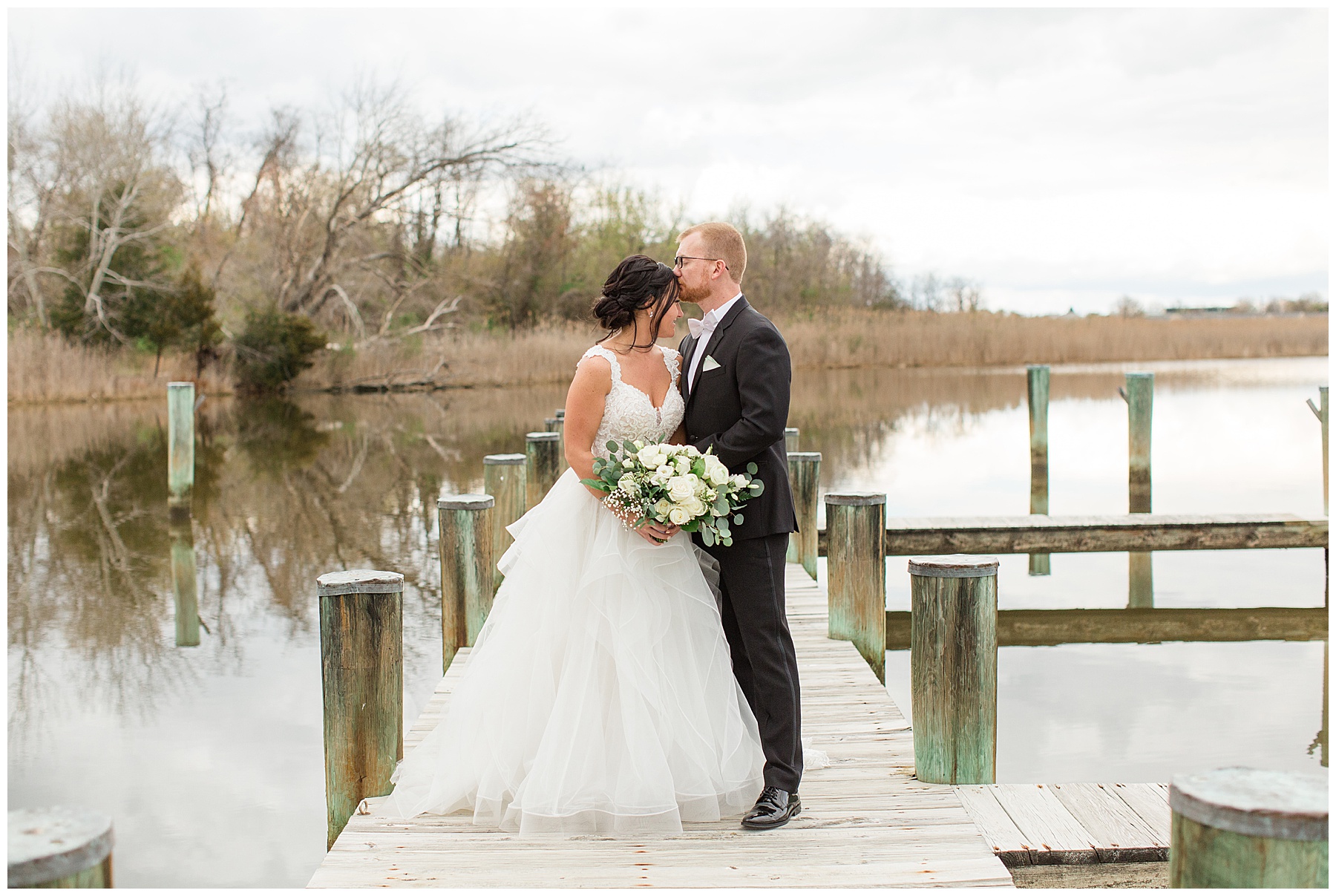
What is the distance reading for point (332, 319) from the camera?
30.7 m

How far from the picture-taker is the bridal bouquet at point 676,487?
3.34 m

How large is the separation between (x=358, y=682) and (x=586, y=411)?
1.23m

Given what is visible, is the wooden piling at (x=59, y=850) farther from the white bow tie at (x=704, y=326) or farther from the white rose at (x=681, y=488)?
the white bow tie at (x=704, y=326)

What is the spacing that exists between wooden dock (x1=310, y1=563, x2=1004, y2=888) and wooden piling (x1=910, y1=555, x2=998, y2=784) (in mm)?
145

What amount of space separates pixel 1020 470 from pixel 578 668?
48.0 ft

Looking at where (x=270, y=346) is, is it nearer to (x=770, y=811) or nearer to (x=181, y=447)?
(x=181, y=447)

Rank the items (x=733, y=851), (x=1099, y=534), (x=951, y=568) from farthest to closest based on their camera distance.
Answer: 1. (x=1099, y=534)
2. (x=951, y=568)
3. (x=733, y=851)

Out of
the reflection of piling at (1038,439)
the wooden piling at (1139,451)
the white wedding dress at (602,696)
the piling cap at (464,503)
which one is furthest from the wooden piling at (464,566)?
the reflection of piling at (1038,439)

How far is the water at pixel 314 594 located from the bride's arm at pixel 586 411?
2712mm

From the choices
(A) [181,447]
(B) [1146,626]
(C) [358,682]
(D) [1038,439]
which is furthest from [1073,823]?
(A) [181,447]

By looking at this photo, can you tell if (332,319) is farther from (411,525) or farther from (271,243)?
(411,525)

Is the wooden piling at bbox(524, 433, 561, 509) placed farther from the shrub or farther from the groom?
the shrub

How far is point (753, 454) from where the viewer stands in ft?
11.4

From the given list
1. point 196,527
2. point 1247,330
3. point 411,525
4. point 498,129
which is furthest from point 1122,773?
point 1247,330
